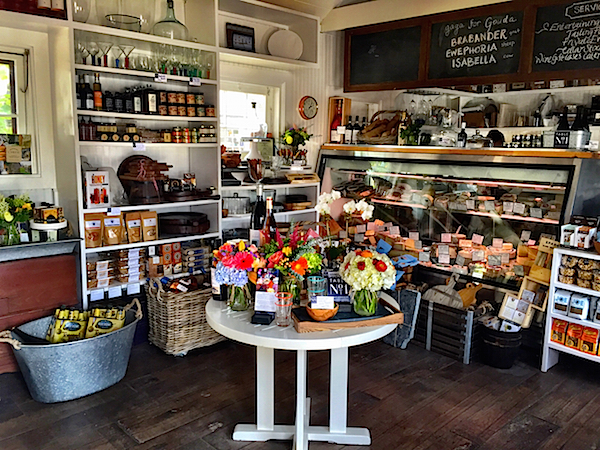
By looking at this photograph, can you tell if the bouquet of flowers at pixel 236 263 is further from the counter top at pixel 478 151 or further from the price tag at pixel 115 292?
the counter top at pixel 478 151

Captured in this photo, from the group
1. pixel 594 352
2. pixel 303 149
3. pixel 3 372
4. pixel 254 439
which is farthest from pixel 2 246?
pixel 594 352

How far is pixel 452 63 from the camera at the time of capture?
4336 mm

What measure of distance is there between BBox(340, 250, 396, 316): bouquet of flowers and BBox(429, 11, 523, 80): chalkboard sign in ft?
7.93

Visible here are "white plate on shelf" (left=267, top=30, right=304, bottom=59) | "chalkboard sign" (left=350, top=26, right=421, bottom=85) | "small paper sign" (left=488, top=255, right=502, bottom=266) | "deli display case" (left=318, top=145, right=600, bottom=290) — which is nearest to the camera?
"deli display case" (left=318, top=145, right=600, bottom=290)

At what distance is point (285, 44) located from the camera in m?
4.87

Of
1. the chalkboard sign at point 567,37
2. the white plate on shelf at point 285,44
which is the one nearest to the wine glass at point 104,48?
the white plate on shelf at point 285,44

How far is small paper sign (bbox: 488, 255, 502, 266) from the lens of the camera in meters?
4.18

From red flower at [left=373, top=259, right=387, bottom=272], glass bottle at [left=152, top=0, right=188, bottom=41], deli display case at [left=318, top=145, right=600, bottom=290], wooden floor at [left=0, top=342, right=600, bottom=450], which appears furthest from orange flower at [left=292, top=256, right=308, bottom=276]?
glass bottle at [left=152, top=0, right=188, bottom=41]

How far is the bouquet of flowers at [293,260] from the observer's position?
248 cm

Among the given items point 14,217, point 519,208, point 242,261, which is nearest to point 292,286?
point 242,261

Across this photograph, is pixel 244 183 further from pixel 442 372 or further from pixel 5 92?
pixel 442 372

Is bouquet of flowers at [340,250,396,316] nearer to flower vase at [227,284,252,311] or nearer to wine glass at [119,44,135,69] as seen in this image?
flower vase at [227,284,252,311]

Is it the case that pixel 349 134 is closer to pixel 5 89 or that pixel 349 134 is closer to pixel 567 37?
Result: pixel 567 37

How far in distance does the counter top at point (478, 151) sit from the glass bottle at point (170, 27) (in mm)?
1868
